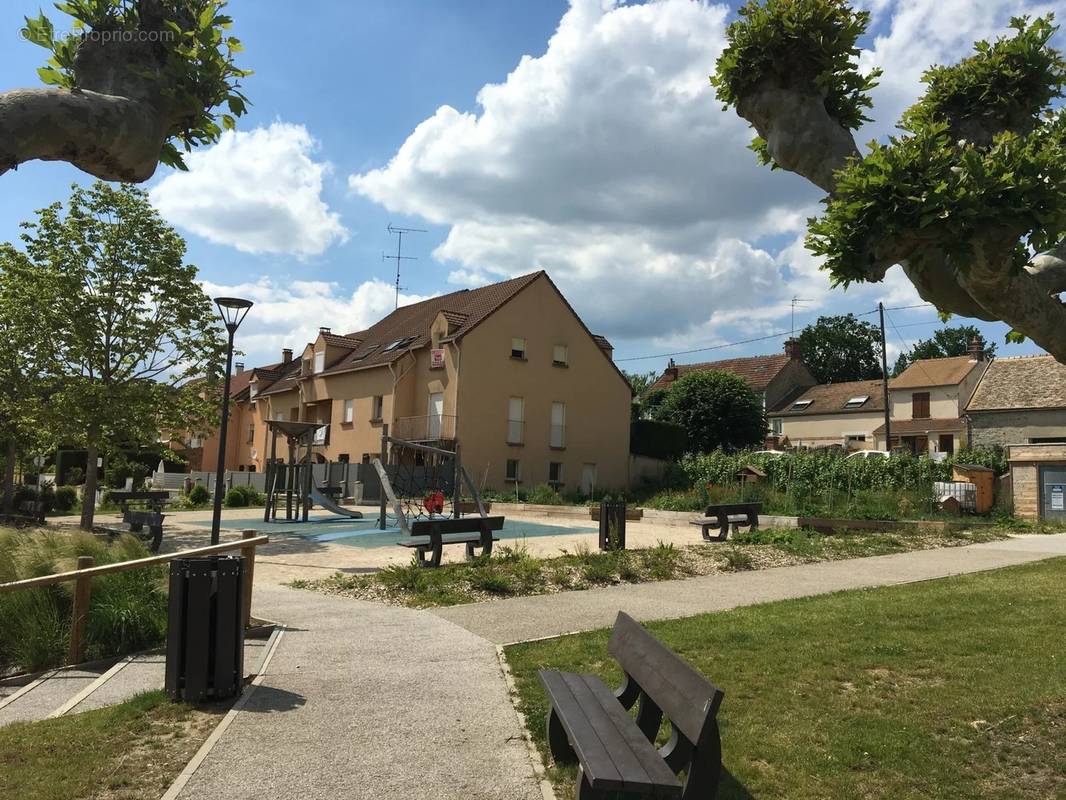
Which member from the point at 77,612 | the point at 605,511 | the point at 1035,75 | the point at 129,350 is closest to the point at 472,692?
the point at 77,612

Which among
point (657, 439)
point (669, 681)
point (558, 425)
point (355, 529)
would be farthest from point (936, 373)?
point (669, 681)

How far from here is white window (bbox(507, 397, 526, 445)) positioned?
121ft

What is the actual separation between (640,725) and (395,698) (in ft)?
6.71

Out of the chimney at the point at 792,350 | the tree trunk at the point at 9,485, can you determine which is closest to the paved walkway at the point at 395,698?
the tree trunk at the point at 9,485

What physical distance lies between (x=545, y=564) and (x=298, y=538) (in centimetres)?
955

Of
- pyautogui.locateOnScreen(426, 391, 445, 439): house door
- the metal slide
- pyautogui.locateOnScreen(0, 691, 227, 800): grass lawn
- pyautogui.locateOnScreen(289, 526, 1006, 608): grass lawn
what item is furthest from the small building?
pyautogui.locateOnScreen(0, 691, 227, 800): grass lawn

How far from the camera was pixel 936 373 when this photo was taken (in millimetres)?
54750

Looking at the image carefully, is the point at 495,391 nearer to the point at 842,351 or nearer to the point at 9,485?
the point at 9,485

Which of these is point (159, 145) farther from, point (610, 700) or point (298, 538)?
point (298, 538)

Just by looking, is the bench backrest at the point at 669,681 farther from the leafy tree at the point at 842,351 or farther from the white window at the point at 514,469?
the leafy tree at the point at 842,351

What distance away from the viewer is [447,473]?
32.0 meters

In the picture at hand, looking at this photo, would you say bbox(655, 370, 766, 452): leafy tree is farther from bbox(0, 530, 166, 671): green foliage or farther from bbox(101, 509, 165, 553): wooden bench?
bbox(0, 530, 166, 671): green foliage

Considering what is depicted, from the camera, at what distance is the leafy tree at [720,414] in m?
44.2

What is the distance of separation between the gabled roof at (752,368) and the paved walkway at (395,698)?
5301 cm
